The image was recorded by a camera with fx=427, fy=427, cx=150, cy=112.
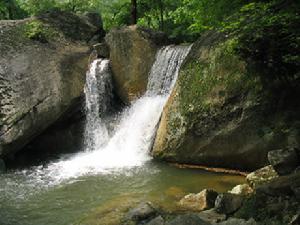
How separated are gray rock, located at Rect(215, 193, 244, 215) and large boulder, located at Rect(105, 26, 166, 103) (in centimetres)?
909

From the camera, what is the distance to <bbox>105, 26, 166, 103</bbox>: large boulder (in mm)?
17156

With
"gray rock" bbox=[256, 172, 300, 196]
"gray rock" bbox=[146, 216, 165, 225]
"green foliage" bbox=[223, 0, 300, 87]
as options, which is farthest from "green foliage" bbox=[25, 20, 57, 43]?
"gray rock" bbox=[256, 172, 300, 196]

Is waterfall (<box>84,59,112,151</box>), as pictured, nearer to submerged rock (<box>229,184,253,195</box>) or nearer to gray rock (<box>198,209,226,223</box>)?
submerged rock (<box>229,184,253,195</box>)

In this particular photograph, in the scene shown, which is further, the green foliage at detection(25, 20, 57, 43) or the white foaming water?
the green foliage at detection(25, 20, 57, 43)

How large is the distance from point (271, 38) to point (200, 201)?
12.5 ft

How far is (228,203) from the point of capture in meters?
8.41

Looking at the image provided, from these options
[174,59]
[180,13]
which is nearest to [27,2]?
[180,13]

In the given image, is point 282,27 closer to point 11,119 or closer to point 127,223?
point 127,223

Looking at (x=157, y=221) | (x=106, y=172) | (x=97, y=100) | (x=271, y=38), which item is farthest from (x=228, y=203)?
(x=97, y=100)

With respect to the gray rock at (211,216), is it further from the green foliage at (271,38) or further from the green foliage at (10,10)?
the green foliage at (10,10)

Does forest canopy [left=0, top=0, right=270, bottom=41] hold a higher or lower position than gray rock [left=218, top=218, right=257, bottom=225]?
higher

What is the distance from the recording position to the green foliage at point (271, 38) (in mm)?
7691

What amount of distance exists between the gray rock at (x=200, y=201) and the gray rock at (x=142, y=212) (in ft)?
2.88

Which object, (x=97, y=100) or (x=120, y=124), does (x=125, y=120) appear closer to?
(x=120, y=124)
